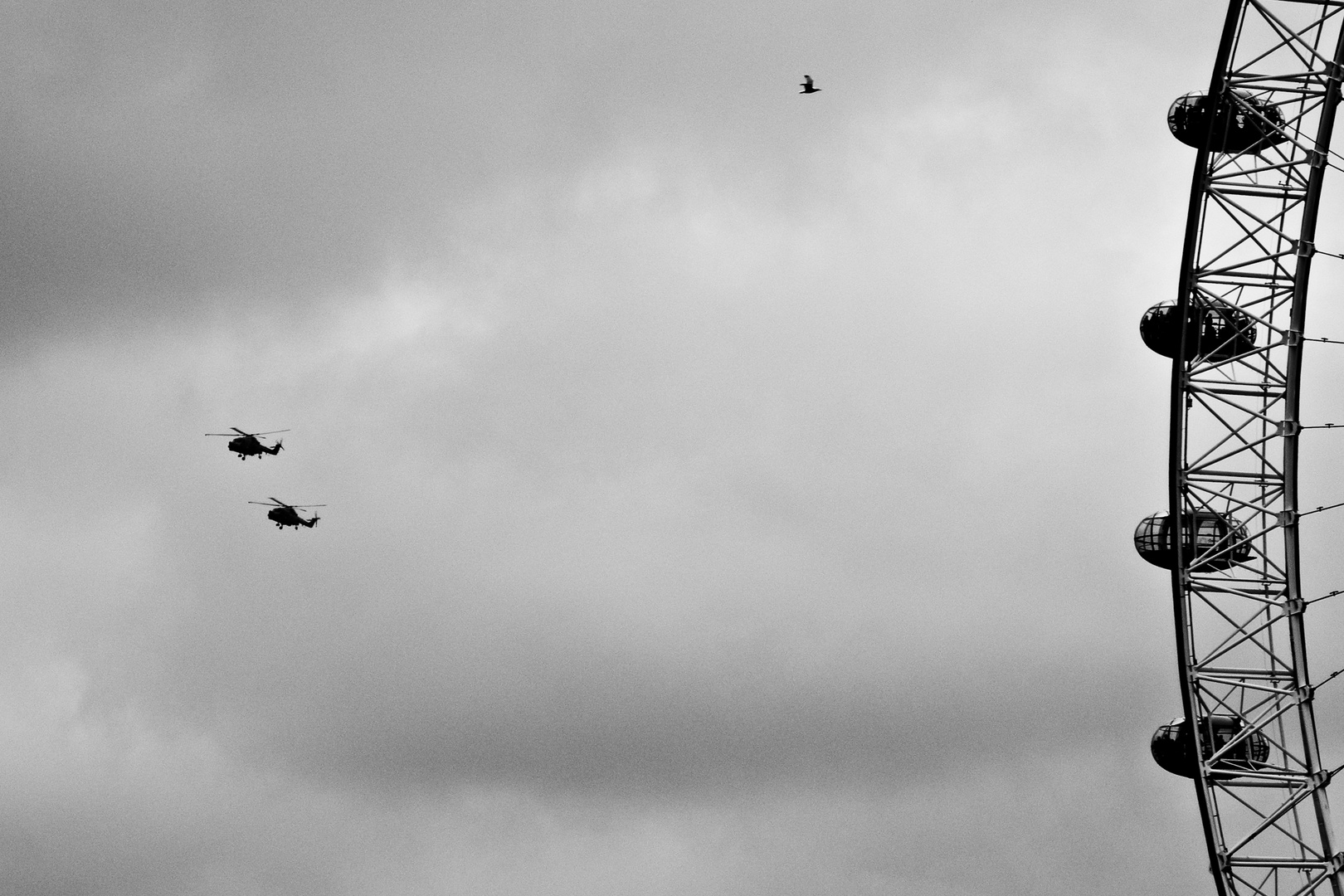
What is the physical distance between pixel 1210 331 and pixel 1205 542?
622 cm

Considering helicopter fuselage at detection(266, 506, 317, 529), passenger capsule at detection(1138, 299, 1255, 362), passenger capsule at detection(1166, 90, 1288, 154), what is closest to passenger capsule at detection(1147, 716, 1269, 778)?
passenger capsule at detection(1138, 299, 1255, 362)

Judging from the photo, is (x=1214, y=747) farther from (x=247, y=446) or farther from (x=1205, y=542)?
(x=247, y=446)

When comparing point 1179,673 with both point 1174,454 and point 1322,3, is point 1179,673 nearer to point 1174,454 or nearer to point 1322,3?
point 1174,454

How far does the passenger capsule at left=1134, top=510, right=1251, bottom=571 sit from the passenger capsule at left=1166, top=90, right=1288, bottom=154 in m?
10.8

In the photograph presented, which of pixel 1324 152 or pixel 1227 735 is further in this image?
pixel 1227 735

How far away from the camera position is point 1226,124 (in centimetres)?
6650

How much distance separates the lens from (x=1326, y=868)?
65.6 meters

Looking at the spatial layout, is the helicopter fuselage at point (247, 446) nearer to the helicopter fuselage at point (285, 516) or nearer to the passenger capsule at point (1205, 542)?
the helicopter fuselage at point (285, 516)

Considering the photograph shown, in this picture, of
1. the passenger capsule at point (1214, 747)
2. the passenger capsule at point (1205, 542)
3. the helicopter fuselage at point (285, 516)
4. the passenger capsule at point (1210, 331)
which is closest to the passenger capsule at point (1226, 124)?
the passenger capsule at point (1210, 331)

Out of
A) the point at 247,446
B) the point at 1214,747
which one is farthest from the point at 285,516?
the point at 1214,747

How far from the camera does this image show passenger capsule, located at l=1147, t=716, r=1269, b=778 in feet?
225

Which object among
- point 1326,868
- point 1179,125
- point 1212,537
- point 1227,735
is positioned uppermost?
point 1179,125

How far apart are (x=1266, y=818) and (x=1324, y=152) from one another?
64.1 ft

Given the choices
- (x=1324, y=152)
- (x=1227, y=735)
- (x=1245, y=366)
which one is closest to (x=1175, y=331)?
(x=1245, y=366)
